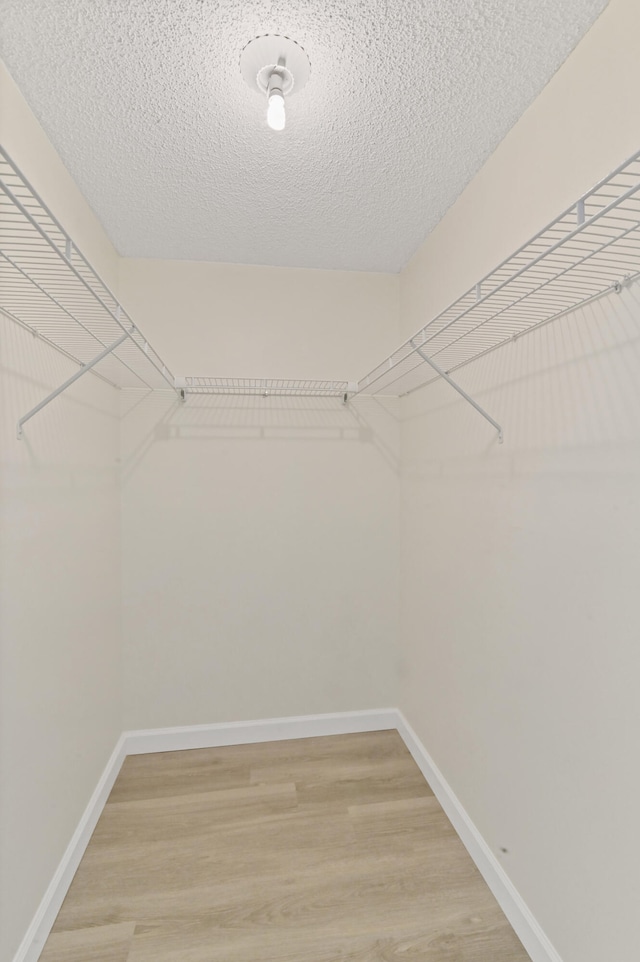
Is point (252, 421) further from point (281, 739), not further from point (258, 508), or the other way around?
point (281, 739)

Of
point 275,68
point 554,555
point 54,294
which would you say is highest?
point 275,68

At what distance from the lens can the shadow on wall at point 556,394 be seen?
992 millimetres

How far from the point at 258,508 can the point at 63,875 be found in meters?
1.47

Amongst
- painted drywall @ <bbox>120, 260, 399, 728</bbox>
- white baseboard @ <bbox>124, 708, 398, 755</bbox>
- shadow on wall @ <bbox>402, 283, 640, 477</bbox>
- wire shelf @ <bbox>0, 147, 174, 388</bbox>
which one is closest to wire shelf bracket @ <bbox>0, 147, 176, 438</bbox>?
wire shelf @ <bbox>0, 147, 174, 388</bbox>

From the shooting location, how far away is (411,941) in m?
1.29

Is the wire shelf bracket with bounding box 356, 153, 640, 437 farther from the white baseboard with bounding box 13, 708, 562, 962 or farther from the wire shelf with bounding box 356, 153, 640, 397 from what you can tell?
the white baseboard with bounding box 13, 708, 562, 962

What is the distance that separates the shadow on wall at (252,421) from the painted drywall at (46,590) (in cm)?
26

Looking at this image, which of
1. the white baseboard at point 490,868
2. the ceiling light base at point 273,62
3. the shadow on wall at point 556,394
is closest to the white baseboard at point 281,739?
the white baseboard at point 490,868

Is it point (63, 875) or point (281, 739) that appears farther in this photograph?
point (281, 739)

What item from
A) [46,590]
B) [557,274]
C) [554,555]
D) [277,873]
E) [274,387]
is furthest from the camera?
[274,387]

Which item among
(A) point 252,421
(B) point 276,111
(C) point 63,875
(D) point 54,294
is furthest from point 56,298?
(C) point 63,875

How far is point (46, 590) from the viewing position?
135 cm

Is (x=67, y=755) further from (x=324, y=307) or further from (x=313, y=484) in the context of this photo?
(x=324, y=307)

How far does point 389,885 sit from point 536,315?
5.99ft
